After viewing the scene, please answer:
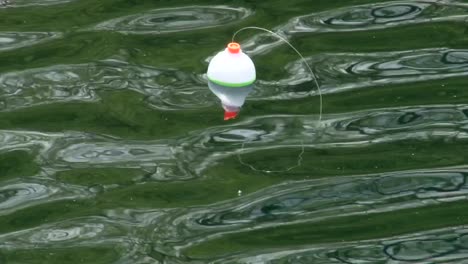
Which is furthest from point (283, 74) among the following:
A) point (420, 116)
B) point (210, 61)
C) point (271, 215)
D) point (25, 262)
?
point (25, 262)

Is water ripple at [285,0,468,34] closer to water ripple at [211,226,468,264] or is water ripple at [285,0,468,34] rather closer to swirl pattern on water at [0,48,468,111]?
swirl pattern on water at [0,48,468,111]

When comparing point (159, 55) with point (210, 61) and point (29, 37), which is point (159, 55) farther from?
point (29, 37)

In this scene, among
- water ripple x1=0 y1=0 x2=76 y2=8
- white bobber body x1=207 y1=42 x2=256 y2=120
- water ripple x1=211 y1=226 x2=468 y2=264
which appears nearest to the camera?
→ water ripple x1=211 y1=226 x2=468 y2=264

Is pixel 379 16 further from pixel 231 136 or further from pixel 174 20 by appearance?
pixel 231 136

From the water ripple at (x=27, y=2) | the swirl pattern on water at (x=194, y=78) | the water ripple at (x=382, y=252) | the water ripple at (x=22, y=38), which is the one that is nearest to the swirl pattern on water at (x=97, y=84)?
the swirl pattern on water at (x=194, y=78)

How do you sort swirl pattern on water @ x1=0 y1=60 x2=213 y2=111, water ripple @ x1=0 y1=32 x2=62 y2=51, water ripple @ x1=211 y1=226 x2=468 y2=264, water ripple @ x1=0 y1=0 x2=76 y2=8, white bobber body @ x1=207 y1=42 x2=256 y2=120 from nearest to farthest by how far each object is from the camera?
water ripple @ x1=211 y1=226 x2=468 y2=264 < white bobber body @ x1=207 y1=42 x2=256 y2=120 < swirl pattern on water @ x1=0 y1=60 x2=213 y2=111 < water ripple @ x1=0 y1=32 x2=62 y2=51 < water ripple @ x1=0 y1=0 x2=76 y2=8

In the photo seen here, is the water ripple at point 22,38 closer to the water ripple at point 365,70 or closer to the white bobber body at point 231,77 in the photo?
the white bobber body at point 231,77

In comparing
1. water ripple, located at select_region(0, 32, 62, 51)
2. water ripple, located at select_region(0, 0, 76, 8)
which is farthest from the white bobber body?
water ripple, located at select_region(0, 0, 76, 8)

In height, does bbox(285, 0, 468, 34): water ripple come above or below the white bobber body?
above
